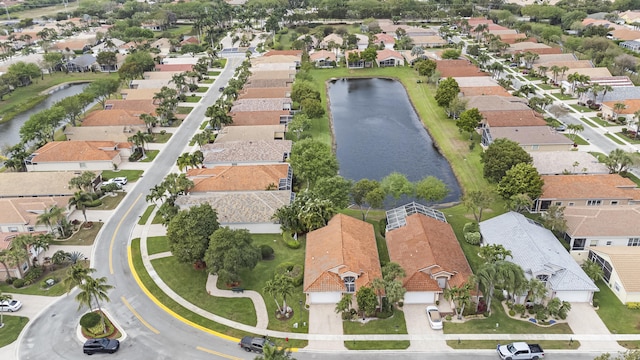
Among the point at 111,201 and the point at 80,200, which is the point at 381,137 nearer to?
the point at 111,201

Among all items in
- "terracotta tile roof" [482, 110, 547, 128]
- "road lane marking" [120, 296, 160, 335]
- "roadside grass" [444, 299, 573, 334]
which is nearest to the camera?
"roadside grass" [444, 299, 573, 334]

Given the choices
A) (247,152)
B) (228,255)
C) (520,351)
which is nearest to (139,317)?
(228,255)

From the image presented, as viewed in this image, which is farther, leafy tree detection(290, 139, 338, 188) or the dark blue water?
the dark blue water

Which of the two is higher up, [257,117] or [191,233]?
[257,117]

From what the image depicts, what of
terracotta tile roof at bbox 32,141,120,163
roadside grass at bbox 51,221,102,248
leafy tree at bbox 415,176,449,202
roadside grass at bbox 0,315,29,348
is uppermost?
terracotta tile roof at bbox 32,141,120,163

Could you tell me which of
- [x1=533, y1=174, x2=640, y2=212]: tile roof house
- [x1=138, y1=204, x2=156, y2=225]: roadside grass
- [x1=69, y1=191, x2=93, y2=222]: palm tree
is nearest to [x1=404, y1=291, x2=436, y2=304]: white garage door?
[x1=533, y1=174, x2=640, y2=212]: tile roof house

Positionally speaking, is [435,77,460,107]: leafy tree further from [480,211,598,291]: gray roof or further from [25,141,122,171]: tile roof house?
[25,141,122,171]: tile roof house

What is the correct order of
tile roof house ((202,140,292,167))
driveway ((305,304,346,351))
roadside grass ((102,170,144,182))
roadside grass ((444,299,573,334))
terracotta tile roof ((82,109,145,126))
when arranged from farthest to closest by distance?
terracotta tile roof ((82,109,145,126)), tile roof house ((202,140,292,167)), roadside grass ((102,170,144,182)), roadside grass ((444,299,573,334)), driveway ((305,304,346,351))
